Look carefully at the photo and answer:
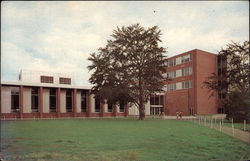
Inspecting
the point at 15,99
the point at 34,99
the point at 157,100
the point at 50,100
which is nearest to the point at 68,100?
the point at 50,100

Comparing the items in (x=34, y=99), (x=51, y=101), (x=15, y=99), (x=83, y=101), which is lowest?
(x=83, y=101)

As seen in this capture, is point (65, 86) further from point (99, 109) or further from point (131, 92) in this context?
point (131, 92)

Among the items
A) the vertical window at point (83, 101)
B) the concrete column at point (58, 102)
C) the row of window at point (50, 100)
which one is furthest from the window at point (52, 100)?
the vertical window at point (83, 101)

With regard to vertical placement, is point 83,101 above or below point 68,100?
below

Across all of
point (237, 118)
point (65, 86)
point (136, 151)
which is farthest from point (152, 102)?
point (136, 151)

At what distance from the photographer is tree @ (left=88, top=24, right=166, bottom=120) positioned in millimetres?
36875

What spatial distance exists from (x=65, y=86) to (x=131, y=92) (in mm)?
22457

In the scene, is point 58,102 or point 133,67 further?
point 58,102

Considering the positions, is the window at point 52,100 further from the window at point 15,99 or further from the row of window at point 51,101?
the window at point 15,99

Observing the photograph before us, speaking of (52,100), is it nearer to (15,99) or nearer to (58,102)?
(58,102)

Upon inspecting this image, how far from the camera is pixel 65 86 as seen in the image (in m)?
55.3

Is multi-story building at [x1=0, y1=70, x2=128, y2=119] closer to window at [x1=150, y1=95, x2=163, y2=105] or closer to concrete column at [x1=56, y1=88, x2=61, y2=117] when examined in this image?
concrete column at [x1=56, y1=88, x2=61, y2=117]

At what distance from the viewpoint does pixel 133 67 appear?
3688 cm

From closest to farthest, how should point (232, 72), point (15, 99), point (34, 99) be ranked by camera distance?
point (232, 72)
point (15, 99)
point (34, 99)
